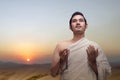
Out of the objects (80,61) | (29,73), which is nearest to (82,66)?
(80,61)

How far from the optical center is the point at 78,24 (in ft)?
9.18

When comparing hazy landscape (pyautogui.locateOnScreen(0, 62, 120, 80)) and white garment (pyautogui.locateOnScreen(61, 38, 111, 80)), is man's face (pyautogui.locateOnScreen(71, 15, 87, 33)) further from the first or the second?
hazy landscape (pyautogui.locateOnScreen(0, 62, 120, 80))

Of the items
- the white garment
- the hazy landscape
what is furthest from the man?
the hazy landscape

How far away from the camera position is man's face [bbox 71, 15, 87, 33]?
9.15 ft

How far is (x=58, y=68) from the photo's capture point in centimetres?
277

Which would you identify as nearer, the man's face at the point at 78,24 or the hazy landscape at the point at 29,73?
the man's face at the point at 78,24

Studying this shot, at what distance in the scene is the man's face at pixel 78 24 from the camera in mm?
2789

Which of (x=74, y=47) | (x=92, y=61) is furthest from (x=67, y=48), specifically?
(x=92, y=61)

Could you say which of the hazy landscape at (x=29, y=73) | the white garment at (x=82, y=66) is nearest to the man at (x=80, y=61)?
the white garment at (x=82, y=66)

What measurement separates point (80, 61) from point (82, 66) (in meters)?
0.05

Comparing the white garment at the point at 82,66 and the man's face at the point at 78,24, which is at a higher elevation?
the man's face at the point at 78,24

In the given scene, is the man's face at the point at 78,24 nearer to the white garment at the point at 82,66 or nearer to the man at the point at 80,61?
the man at the point at 80,61

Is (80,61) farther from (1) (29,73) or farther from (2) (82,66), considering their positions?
(1) (29,73)

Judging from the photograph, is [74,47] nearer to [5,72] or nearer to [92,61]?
[92,61]
